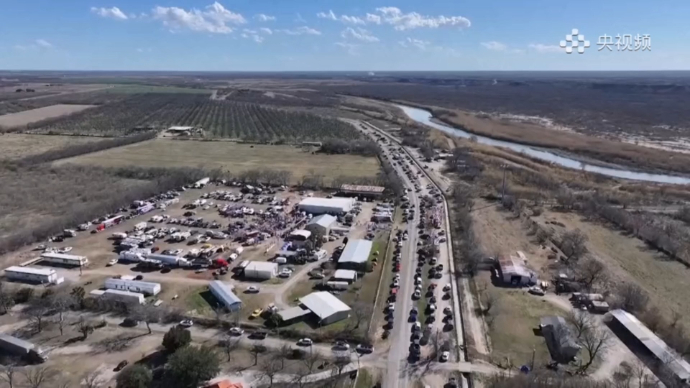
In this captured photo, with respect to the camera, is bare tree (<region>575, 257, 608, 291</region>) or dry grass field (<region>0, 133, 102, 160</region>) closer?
bare tree (<region>575, 257, 608, 291</region>)

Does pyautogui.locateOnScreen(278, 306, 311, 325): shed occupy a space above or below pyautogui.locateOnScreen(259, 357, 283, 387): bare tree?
above

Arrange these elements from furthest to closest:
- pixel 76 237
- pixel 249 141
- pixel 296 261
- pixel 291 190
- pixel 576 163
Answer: pixel 249 141, pixel 576 163, pixel 291 190, pixel 76 237, pixel 296 261

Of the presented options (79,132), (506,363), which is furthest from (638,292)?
(79,132)

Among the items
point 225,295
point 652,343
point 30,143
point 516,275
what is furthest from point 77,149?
point 652,343

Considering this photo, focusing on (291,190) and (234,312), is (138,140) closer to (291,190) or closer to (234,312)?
(291,190)

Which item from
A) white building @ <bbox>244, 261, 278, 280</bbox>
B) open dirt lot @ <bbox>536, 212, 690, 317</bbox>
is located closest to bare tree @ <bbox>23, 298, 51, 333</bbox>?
white building @ <bbox>244, 261, 278, 280</bbox>

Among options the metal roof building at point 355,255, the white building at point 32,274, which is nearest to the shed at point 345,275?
the metal roof building at point 355,255

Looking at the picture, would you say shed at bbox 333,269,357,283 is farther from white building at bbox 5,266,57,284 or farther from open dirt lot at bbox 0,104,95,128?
open dirt lot at bbox 0,104,95,128
